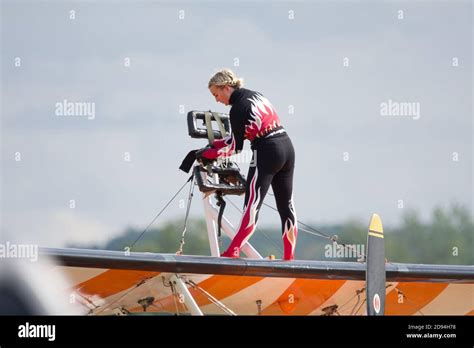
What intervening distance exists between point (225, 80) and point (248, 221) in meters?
1.34

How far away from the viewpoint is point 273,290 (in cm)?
1009

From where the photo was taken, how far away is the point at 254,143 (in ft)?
30.4

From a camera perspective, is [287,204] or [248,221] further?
[287,204]

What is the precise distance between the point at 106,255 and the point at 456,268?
3655mm

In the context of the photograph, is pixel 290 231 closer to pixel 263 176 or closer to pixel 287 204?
pixel 287 204

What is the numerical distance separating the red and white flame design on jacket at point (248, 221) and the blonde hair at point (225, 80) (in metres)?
0.86

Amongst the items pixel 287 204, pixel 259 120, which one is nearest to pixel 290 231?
pixel 287 204

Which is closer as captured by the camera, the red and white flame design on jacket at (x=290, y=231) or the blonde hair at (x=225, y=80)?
the blonde hair at (x=225, y=80)

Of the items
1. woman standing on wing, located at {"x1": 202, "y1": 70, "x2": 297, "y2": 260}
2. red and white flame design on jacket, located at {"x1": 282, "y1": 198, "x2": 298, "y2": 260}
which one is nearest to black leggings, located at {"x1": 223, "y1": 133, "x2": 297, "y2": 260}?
woman standing on wing, located at {"x1": 202, "y1": 70, "x2": 297, "y2": 260}

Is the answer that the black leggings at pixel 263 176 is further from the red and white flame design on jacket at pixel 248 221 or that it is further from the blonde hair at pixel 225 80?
the blonde hair at pixel 225 80

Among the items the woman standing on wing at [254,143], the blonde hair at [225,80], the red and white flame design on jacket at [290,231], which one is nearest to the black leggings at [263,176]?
the woman standing on wing at [254,143]

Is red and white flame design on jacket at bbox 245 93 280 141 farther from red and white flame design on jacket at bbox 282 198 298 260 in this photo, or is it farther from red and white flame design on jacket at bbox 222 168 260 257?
red and white flame design on jacket at bbox 282 198 298 260

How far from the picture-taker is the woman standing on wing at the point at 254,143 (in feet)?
30.1
